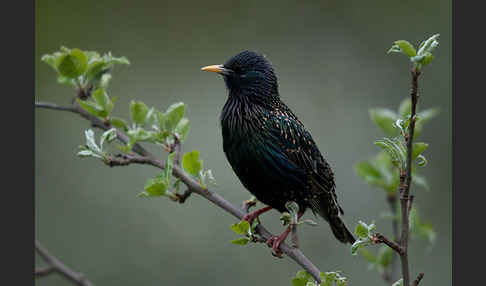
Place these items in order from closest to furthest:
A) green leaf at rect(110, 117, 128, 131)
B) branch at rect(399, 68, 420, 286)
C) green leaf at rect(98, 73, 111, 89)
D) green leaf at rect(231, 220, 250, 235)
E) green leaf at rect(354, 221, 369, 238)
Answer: branch at rect(399, 68, 420, 286) → green leaf at rect(354, 221, 369, 238) → green leaf at rect(231, 220, 250, 235) → green leaf at rect(110, 117, 128, 131) → green leaf at rect(98, 73, 111, 89)

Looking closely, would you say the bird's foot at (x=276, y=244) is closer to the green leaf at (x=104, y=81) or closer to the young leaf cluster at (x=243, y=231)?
the young leaf cluster at (x=243, y=231)

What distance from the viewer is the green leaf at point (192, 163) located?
9.39ft

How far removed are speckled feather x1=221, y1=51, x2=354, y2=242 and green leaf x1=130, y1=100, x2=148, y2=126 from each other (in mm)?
642

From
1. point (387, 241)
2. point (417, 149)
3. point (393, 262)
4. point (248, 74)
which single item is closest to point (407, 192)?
point (387, 241)

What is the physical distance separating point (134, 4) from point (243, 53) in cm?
486

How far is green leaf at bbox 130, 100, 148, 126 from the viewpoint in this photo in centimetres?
304

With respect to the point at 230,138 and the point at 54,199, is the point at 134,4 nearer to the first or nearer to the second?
the point at 54,199

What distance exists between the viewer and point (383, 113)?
3.31 m

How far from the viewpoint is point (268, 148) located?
3.49 meters

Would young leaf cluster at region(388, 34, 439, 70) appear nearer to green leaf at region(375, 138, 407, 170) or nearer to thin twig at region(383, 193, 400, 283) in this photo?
green leaf at region(375, 138, 407, 170)

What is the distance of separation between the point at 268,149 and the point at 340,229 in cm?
75

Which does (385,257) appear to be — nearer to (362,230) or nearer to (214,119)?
(362,230)

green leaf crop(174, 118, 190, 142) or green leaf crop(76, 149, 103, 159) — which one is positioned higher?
green leaf crop(174, 118, 190, 142)

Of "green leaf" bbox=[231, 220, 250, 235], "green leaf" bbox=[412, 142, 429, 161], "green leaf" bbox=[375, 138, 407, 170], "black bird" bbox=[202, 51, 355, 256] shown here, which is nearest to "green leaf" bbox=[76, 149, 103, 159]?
"green leaf" bbox=[231, 220, 250, 235]
